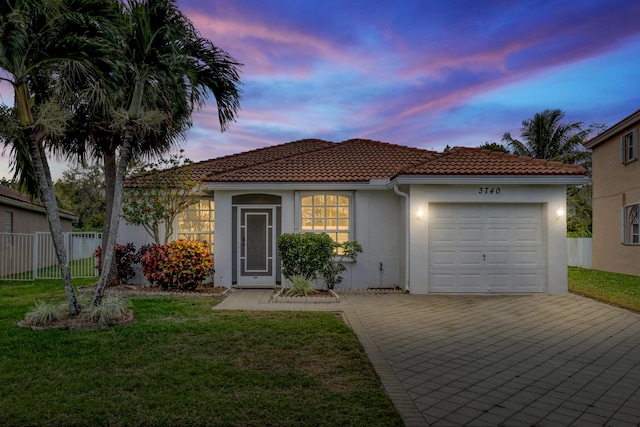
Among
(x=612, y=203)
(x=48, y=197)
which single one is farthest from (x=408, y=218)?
(x=612, y=203)

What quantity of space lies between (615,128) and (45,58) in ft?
65.2

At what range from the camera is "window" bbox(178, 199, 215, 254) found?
13078 mm

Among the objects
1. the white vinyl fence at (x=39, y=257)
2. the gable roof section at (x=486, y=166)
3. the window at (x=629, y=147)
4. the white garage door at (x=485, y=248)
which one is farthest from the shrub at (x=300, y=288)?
the window at (x=629, y=147)

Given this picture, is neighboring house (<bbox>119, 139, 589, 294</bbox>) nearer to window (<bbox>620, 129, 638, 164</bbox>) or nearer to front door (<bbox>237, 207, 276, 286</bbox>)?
front door (<bbox>237, 207, 276, 286</bbox>)

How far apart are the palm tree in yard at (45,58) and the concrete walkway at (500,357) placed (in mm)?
4485

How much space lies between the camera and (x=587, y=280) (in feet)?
49.7

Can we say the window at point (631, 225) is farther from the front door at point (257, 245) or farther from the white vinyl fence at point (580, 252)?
the front door at point (257, 245)

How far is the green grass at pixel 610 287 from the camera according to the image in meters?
10.7

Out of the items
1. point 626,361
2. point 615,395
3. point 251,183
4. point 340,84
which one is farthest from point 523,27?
point 615,395

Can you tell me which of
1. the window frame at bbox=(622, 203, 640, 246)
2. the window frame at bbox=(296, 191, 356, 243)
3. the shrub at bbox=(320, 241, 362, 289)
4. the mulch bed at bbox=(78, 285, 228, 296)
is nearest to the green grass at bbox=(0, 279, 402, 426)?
the mulch bed at bbox=(78, 285, 228, 296)

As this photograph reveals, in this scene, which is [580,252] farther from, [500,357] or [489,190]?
[500,357]

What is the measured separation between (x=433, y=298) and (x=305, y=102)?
412 inches

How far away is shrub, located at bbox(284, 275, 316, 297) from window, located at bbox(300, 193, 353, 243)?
2155 mm

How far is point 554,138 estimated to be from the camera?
28.5 meters
